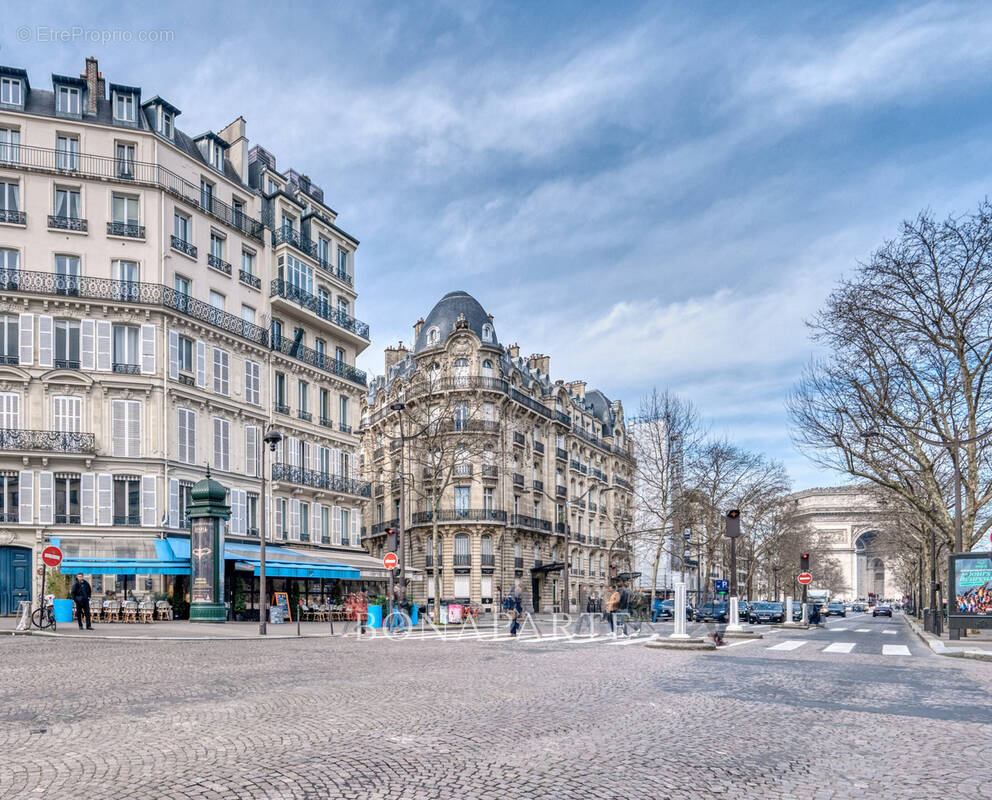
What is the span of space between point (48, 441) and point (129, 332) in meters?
4.85

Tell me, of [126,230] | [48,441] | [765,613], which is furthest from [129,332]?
[765,613]

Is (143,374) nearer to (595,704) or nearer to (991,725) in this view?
(595,704)

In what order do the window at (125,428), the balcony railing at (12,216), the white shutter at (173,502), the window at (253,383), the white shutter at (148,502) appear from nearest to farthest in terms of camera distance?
the white shutter at (148,502) < the window at (125,428) < the balcony railing at (12,216) < the white shutter at (173,502) < the window at (253,383)

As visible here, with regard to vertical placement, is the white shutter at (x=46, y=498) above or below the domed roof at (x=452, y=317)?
below

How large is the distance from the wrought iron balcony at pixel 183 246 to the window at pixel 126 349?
3948mm

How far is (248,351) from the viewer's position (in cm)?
3669

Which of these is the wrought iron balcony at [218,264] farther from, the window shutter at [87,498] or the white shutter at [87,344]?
the window shutter at [87,498]

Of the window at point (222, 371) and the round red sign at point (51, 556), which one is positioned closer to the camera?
the round red sign at point (51, 556)

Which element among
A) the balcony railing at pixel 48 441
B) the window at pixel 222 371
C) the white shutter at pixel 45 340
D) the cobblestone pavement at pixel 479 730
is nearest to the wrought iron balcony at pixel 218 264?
the window at pixel 222 371

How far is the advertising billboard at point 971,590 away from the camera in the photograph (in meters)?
21.5

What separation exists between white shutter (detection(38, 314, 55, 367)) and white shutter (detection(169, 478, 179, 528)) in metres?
6.00

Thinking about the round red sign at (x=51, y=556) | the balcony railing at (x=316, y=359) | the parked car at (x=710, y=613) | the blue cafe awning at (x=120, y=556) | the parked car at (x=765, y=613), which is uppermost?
the balcony railing at (x=316, y=359)

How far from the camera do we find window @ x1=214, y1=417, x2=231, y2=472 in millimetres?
34250

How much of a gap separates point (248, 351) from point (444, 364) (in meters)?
18.3
